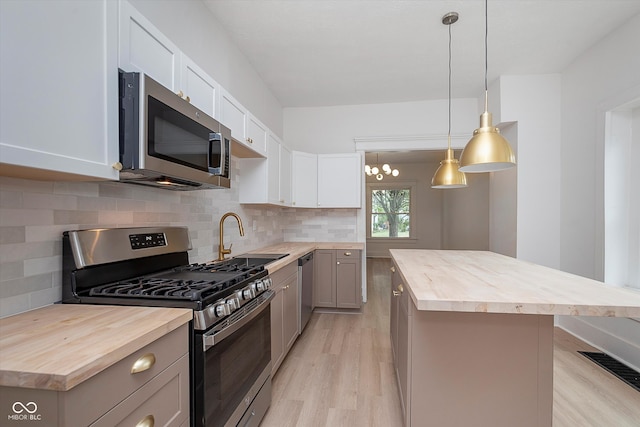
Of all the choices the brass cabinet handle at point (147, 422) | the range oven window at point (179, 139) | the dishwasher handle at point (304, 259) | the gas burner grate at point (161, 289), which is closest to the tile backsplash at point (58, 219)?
the gas burner grate at point (161, 289)

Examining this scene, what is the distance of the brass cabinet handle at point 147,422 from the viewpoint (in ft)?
2.96

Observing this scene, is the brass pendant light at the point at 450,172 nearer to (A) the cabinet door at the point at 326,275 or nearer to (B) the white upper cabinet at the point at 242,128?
(B) the white upper cabinet at the point at 242,128

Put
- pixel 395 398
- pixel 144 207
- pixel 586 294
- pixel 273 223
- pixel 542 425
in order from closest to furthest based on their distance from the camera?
1. pixel 586 294
2. pixel 542 425
3. pixel 144 207
4. pixel 395 398
5. pixel 273 223

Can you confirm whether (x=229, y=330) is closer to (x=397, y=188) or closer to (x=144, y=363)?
(x=144, y=363)

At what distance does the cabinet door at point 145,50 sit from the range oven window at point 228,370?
1.15m

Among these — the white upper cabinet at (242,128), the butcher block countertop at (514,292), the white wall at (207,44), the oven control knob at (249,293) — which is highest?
the white wall at (207,44)

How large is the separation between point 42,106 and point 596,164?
3965mm

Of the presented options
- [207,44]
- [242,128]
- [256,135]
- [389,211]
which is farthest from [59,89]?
[389,211]

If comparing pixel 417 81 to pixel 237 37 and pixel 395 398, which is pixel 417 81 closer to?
pixel 237 37

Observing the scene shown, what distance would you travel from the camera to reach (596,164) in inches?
113

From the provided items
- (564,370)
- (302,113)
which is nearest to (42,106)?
(564,370)

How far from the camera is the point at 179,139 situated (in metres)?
1.44

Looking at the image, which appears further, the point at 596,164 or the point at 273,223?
the point at 273,223

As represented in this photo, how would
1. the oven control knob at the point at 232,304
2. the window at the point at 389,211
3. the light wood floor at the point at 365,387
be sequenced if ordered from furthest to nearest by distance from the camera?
the window at the point at 389,211 < the light wood floor at the point at 365,387 < the oven control knob at the point at 232,304
